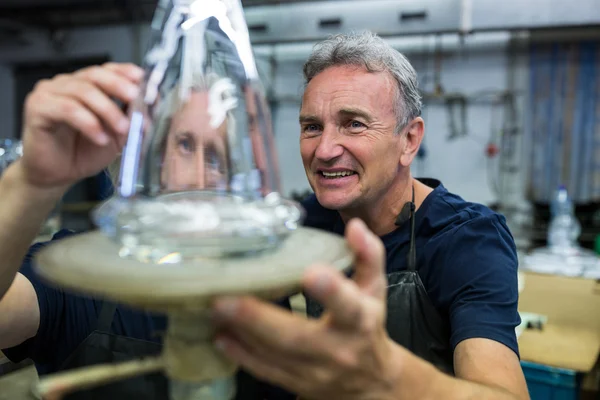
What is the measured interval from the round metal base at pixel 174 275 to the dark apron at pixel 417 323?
59 cm

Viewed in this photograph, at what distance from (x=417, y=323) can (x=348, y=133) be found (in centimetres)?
43

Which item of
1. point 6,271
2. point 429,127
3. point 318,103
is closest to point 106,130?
point 6,271

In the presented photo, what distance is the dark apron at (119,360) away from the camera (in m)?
0.90

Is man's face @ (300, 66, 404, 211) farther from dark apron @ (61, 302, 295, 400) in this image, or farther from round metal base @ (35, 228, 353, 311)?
round metal base @ (35, 228, 353, 311)

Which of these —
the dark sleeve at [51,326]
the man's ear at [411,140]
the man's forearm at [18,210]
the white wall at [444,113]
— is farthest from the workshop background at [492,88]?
the man's forearm at [18,210]

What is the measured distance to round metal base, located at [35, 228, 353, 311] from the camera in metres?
0.35

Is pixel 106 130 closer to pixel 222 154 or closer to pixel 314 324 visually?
pixel 222 154

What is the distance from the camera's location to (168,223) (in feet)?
1.45

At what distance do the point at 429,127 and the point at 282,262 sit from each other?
3764 mm

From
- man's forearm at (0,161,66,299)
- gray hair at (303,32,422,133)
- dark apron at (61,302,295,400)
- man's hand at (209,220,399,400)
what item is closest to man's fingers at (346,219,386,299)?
man's hand at (209,220,399,400)

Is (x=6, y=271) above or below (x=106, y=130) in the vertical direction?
below

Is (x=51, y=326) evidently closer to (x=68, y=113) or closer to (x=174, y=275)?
(x=68, y=113)

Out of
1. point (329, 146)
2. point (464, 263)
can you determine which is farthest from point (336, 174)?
point (464, 263)

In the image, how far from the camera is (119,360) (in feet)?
3.08
